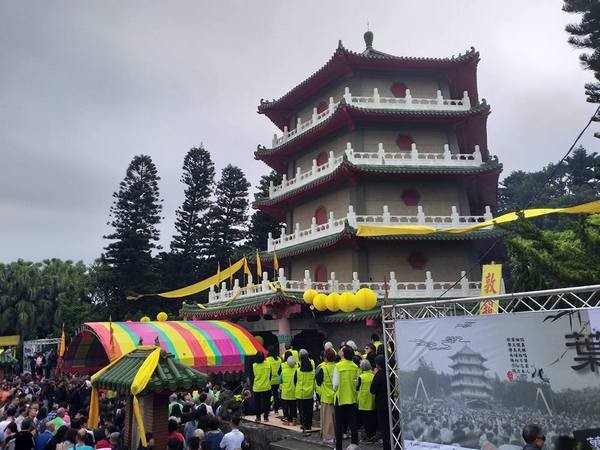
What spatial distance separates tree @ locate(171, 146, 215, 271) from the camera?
142ft

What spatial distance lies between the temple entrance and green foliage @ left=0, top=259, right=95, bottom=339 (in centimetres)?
2520

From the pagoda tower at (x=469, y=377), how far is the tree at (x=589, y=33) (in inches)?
442

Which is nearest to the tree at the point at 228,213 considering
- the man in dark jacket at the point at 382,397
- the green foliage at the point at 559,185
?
the green foliage at the point at 559,185

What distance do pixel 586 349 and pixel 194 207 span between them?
4155cm

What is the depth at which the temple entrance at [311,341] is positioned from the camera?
64.0ft

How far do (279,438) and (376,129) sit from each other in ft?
47.6

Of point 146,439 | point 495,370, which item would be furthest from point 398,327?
point 146,439

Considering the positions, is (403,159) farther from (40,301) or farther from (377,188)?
(40,301)

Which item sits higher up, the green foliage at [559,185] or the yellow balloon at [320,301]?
the green foliage at [559,185]

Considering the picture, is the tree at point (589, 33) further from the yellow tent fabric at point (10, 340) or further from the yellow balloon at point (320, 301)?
the yellow tent fabric at point (10, 340)

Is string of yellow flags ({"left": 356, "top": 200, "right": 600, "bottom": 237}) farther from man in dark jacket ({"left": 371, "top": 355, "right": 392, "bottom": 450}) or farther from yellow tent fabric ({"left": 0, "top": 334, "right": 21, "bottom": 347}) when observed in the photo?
yellow tent fabric ({"left": 0, "top": 334, "right": 21, "bottom": 347})

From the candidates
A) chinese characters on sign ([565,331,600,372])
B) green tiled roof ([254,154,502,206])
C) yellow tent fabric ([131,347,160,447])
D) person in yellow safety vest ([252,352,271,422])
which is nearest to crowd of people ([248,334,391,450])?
person in yellow safety vest ([252,352,271,422])

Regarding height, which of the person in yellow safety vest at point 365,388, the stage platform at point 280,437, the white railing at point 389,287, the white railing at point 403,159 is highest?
the white railing at point 403,159

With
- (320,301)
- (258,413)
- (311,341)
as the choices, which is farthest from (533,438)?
(311,341)
